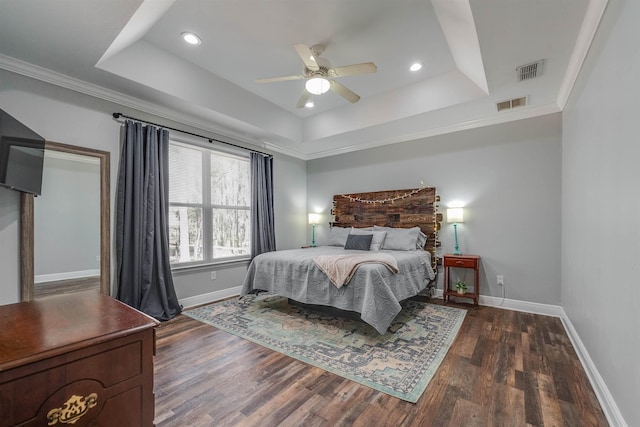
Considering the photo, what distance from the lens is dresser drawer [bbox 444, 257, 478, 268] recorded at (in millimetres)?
3633

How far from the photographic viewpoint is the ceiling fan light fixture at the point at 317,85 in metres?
2.70

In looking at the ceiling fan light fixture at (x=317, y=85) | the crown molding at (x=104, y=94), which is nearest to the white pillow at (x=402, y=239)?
the ceiling fan light fixture at (x=317, y=85)

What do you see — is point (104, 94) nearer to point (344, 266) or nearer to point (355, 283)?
point (344, 266)

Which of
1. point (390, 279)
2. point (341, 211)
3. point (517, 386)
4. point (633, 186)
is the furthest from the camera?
point (341, 211)

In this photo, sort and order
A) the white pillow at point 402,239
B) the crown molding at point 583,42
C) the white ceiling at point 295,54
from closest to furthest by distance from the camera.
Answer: the crown molding at point 583,42, the white ceiling at point 295,54, the white pillow at point 402,239

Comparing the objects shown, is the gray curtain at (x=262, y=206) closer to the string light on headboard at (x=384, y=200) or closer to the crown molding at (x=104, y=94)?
the crown molding at (x=104, y=94)

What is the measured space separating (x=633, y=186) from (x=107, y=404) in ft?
8.07

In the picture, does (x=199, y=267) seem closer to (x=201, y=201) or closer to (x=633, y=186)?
(x=201, y=201)

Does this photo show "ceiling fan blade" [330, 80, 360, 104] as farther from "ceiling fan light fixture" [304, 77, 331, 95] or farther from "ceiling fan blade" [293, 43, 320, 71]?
"ceiling fan blade" [293, 43, 320, 71]

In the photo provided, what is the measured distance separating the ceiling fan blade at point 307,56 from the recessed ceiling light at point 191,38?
3.81 feet

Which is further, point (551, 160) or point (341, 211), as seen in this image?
point (341, 211)

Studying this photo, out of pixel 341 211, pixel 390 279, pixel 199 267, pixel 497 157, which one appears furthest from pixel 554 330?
pixel 199 267

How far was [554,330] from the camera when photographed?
9.54 ft

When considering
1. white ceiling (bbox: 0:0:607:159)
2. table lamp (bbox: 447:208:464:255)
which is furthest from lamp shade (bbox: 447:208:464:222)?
white ceiling (bbox: 0:0:607:159)
